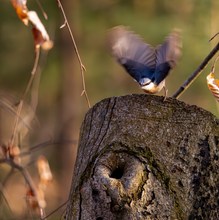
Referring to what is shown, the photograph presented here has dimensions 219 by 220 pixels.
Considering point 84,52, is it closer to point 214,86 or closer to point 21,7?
point 21,7

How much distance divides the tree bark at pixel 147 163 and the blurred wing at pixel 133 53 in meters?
0.15

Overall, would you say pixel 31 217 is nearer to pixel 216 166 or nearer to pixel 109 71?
pixel 216 166

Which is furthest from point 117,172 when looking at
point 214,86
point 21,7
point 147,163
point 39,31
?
point 39,31

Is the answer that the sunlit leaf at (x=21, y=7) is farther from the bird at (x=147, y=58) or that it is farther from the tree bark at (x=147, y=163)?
the tree bark at (x=147, y=163)

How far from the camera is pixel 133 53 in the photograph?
240 centimetres

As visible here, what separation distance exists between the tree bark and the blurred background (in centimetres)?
896

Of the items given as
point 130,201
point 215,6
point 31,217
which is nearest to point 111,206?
point 130,201

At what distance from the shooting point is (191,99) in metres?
13.7

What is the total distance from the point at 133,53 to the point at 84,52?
10.9 meters

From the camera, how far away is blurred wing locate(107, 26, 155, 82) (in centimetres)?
233

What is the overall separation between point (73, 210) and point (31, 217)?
1.52 metres

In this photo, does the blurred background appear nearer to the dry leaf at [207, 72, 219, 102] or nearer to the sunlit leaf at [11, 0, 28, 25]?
the sunlit leaf at [11, 0, 28, 25]

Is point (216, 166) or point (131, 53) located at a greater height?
point (131, 53)

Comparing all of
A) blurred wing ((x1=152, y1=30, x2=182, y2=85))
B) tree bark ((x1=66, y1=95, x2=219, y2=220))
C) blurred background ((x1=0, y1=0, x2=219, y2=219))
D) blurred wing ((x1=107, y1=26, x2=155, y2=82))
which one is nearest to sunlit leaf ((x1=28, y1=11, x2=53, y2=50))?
blurred wing ((x1=107, y1=26, x2=155, y2=82))
